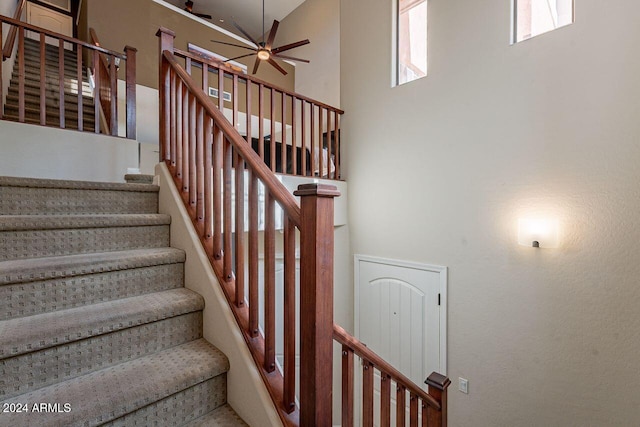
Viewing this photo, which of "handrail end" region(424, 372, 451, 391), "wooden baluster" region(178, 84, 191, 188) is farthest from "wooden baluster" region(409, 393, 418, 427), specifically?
"wooden baluster" region(178, 84, 191, 188)

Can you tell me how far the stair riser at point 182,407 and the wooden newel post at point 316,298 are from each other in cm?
44

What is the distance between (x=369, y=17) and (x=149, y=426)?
3.96 m

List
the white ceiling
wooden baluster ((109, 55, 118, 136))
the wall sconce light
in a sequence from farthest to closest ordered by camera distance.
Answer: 1. the white ceiling
2. wooden baluster ((109, 55, 118, 136))
3. the wall sconce light

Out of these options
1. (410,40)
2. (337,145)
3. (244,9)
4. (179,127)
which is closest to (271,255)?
(179,127)

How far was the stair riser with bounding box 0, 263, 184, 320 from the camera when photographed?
118 centimetres

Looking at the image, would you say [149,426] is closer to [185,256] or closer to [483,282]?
[185,256]

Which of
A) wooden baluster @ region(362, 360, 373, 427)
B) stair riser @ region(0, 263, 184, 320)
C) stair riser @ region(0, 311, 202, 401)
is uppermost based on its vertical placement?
stair riser @ region(0, 263, 184, 320)

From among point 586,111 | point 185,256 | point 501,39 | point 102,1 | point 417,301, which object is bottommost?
point 417,301

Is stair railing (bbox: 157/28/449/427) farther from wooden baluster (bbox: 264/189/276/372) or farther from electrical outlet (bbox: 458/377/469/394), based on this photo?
electrical outlet (bbox: 458/377/469/394)

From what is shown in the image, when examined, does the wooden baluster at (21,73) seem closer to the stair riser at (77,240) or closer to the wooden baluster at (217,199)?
the stair riser at (77,240)

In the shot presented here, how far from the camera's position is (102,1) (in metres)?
4.38

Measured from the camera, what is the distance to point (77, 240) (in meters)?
1.50

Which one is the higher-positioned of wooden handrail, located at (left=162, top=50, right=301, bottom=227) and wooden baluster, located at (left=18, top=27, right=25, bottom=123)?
wooden baluster, located at (left=18, top=27, right=25, bottom=123)

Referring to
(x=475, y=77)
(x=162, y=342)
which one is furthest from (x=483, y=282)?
(x=162, y=342)
